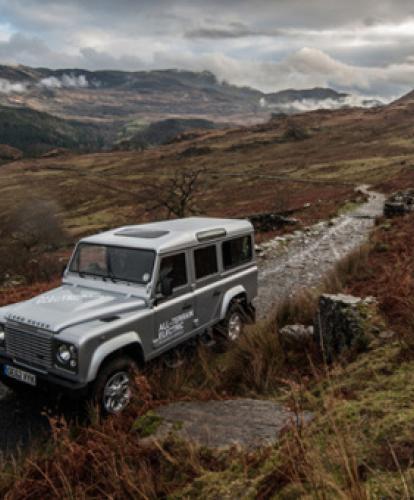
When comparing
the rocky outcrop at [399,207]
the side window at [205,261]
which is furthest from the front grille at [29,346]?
the rocky outcrop at [399,207]

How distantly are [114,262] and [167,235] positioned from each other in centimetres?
108

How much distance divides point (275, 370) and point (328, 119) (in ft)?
607

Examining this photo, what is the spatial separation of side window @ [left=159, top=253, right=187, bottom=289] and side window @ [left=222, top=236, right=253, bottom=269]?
149 cm

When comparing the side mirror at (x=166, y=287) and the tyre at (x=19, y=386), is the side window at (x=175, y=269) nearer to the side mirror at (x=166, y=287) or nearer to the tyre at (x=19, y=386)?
the side mirror at (x=166, y=287)

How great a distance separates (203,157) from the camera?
5128 inches

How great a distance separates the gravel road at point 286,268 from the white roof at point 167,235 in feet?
9.81

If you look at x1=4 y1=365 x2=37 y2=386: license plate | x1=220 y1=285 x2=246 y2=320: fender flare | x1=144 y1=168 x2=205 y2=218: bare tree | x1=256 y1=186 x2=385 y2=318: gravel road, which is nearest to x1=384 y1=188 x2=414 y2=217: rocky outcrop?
x1=256 y1=186 x2=385 y2=318: gravel road

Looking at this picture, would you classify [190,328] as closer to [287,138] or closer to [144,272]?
[144,272]

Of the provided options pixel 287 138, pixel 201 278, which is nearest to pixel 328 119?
pixel 287 138

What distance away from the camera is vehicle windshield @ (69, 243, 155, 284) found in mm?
7746

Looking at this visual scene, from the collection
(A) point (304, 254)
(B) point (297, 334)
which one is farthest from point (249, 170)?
(B) point (297, 334)

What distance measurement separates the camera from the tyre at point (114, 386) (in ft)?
20.6

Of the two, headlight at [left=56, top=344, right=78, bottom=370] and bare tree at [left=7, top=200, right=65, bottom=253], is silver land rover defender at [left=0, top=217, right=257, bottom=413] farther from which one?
bare tree at [left=7, top=200, right=65, bottom=253]

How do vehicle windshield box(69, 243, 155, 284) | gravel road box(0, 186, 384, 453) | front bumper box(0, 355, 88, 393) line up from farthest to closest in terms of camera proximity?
vehicle windshield box(69, 243, 155, 284)
gravel road box(0, 186, 384, 453)
front bumper box(0, 355, 88, 393)
